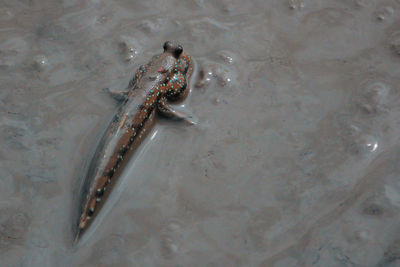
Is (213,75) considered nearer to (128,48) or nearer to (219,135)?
(219,135)

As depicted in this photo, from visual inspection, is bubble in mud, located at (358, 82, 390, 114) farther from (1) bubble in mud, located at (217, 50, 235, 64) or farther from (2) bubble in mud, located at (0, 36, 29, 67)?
(2) bubble in mud, located at (0, 36, 29, 67)

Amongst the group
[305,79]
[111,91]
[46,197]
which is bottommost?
[46,197]

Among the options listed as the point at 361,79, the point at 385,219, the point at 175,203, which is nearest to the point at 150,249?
the point at 175,203

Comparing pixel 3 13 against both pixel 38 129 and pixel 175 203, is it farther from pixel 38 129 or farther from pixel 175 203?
pixel 175 203

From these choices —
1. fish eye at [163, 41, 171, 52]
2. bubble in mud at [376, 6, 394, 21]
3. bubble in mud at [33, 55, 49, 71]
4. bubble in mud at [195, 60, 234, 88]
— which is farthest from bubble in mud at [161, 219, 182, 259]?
bubble in mud at [376, 6, 394, 21]

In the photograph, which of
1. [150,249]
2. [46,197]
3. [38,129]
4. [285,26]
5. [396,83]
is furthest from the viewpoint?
[285,26]

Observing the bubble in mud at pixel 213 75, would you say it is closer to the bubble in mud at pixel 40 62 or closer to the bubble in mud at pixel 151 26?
the bubble in mud at pixel 151 26

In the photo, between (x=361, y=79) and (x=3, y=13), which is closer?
(x=361, y=79)

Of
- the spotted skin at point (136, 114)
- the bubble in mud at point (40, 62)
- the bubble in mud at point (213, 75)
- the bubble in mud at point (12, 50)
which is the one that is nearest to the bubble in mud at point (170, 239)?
the spotted skin at point (136, 114)
